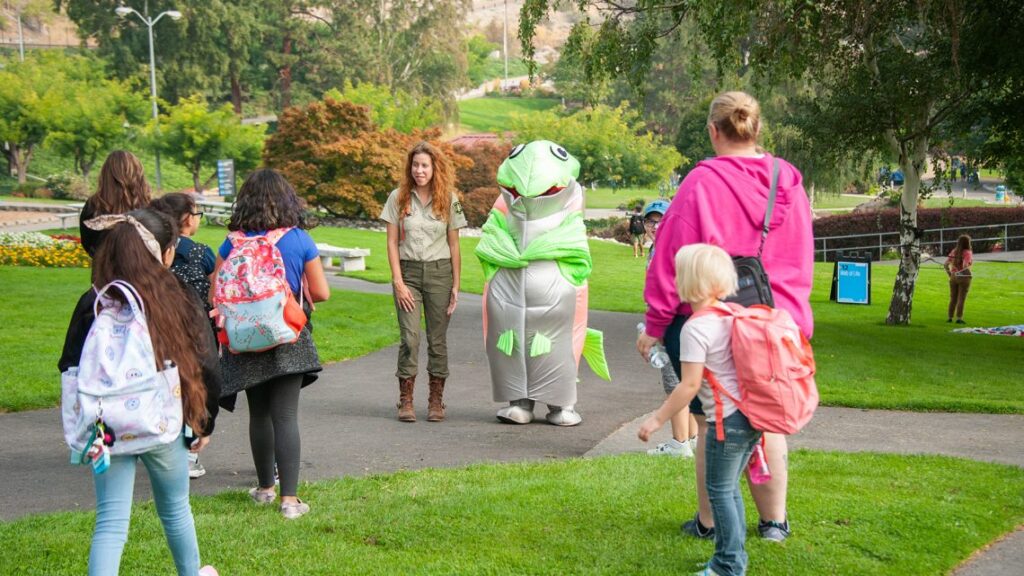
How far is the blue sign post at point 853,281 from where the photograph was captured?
21078 millimetres

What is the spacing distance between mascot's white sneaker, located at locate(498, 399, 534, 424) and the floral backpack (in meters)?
3.13

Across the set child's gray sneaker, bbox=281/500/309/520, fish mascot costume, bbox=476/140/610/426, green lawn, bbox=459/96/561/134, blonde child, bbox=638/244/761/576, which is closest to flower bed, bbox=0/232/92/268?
fish mascot costume, bbox=476/140/610/426

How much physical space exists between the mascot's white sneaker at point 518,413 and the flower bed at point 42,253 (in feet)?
49.4

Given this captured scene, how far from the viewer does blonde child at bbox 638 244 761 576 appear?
4.17 m

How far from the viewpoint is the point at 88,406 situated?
155 inches

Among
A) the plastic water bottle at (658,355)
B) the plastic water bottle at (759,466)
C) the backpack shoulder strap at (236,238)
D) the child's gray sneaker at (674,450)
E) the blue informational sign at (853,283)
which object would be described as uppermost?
the backpack shoulder strap at (236,238)

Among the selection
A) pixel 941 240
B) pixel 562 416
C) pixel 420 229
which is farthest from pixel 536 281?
pixel 941 240

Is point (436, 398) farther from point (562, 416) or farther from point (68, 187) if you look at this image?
point (68, 187)

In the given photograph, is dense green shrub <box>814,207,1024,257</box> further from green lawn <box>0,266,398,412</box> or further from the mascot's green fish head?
the mascot's green fish head

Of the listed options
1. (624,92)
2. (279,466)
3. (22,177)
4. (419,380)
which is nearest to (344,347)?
(419,380)

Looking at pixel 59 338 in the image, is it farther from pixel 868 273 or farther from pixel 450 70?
pixel 450 70

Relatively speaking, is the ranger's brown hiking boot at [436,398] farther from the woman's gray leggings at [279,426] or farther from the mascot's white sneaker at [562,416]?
the woman's gray leggings at [279,426]

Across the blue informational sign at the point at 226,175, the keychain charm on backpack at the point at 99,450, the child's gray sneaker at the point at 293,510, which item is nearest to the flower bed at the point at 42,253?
the blue informational sign at the point at 226,175

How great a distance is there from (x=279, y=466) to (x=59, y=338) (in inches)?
303
